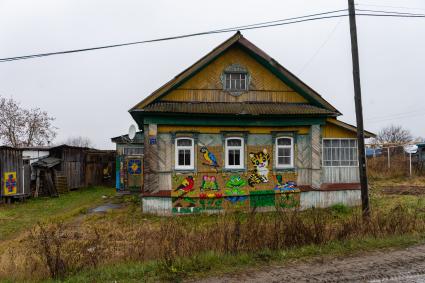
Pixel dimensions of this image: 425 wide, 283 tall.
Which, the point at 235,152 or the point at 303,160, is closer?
the point at 235,152

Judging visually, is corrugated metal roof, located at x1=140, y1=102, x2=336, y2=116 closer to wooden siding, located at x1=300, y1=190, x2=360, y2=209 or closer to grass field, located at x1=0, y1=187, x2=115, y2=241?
wooden siding, located at x1=300, y1=190, x2=360, y2=209

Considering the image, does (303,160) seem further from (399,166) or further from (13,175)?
(399,166)

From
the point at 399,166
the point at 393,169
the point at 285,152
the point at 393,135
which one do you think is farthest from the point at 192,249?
the point at 393,135

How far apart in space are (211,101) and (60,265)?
29.9 feet

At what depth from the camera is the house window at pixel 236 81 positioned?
538 inches

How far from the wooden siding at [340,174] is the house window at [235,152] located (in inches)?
148

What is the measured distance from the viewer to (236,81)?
13.7 meters

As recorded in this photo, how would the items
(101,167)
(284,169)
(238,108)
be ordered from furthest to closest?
(101,167), (284,169), (238,108)

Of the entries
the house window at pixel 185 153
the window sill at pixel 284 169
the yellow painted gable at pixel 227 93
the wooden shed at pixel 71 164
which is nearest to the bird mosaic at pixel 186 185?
the house window at pixel 185 153

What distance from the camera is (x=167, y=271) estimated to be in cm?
564

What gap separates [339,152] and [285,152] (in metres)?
2.50

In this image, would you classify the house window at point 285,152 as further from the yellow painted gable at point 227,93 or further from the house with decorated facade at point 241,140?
the yellow painted gable at point 227,93

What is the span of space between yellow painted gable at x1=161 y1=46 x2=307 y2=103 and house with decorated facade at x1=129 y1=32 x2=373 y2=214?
43 mm

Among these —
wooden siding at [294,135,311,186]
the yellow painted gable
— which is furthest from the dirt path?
the yellow painted gable
